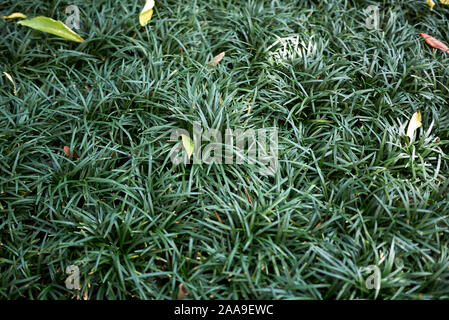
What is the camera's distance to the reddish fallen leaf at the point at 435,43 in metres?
2.90

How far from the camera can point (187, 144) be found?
2238 millimetres

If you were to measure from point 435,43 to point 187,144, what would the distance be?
6.51 ft

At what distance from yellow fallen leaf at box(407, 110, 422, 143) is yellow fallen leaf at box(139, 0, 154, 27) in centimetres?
180

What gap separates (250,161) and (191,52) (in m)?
1.02

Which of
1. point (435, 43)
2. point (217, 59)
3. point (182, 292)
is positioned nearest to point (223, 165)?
point (182, 292)

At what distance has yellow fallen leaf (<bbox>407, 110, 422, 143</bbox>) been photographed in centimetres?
240

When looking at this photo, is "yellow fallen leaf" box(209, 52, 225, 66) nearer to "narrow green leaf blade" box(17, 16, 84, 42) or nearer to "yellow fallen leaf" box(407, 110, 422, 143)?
"narrow green leaf blade" box(17, 16, 84, 42)

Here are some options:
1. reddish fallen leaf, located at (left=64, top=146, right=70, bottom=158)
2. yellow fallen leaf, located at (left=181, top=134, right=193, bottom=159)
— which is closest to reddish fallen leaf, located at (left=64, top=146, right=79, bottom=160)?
reddish fallen leaf, located at (left=64, top=146, right=70, bottom=158)

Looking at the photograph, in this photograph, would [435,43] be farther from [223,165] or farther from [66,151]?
[66,151]

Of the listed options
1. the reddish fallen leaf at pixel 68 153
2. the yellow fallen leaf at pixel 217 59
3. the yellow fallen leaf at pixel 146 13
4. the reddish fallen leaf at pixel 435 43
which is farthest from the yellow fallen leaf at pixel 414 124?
the reddish fallen leaf at pixel 68 153

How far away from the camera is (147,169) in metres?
2.30
